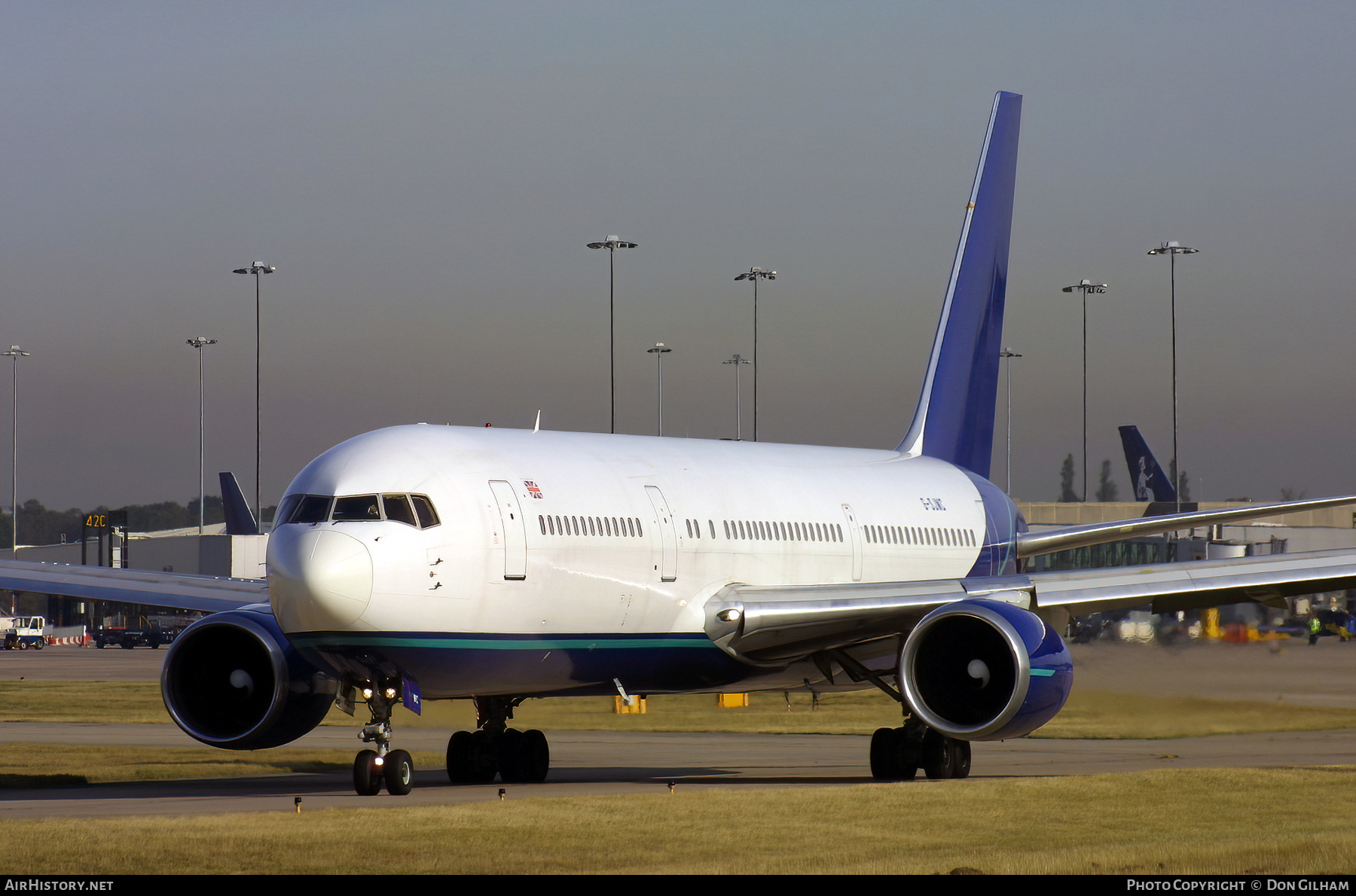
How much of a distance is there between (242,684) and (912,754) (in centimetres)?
826

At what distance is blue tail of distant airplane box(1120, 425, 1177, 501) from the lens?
9500 cm

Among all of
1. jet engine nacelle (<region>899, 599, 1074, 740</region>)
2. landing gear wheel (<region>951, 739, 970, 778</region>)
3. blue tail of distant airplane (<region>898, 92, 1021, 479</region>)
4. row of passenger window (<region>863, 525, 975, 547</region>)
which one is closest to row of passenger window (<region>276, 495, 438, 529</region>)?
jet engine nacelle (<region>899, 599, 1074, 740</region>)

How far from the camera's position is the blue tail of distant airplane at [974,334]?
30094 mm

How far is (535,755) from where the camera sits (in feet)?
72.6

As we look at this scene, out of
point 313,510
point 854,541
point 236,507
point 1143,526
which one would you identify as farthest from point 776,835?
point 236,507

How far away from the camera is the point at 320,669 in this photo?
712 inches

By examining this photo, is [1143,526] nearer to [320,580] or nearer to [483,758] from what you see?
[483,758]

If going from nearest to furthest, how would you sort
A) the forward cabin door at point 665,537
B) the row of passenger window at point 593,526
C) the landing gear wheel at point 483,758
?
the row of passenger window at point 593,526 < the forward cabin door at point 665,537 < the landing gear wheel at point 483,758

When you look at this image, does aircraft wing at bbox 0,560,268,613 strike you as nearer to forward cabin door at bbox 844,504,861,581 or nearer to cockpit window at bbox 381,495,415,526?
cockpit window at bbox 381,495,415,526

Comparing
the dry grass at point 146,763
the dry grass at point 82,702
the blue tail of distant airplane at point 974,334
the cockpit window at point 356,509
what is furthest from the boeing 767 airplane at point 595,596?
the dry grass at point 82,702

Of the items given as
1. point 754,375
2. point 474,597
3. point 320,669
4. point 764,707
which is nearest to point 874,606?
point 474,597

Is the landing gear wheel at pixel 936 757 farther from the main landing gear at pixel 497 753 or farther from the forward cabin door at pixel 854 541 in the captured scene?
the main landing gear at pixel 497 753

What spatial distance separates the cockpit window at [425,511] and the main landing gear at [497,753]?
177 inches

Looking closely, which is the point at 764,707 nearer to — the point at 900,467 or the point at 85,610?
the point at 900,467
